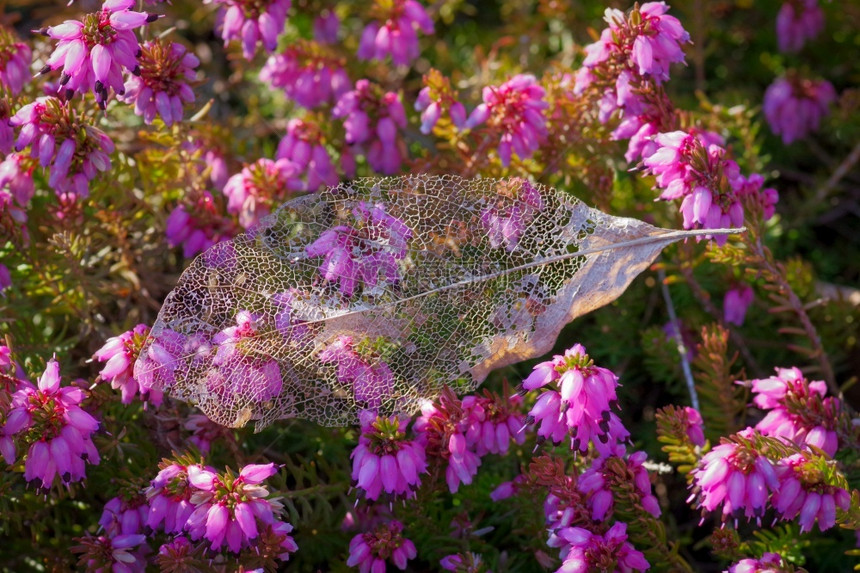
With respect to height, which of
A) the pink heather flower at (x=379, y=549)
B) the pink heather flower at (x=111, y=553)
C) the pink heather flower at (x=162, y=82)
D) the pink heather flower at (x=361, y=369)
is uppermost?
the pink heather flower at (x=162, y=82)

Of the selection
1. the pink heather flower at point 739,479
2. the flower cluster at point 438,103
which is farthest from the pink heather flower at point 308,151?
the pink heather flower at point 739,479

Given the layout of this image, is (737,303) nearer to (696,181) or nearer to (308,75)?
(696,181)

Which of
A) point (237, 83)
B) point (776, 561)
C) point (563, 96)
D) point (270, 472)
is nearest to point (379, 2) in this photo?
point (563, 96)

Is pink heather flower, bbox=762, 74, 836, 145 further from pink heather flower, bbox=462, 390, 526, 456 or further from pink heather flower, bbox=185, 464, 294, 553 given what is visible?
pink heather flower, bbox=185, 464, 294, 553

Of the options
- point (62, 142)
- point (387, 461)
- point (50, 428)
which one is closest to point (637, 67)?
point (387, 461)

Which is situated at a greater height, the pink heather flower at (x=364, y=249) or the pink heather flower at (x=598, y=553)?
the pink heather flower at (x=364, y=249)

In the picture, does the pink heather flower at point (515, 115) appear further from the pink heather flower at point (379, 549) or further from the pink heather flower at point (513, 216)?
the pink heather flower at point (379, 549)

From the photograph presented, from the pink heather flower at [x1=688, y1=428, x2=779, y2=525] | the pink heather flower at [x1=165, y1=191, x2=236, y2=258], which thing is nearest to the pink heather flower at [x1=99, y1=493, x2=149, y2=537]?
the pink heather flower at [x1=165, y1=191, x2=236, y2=258]
